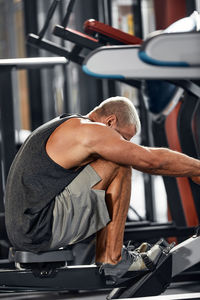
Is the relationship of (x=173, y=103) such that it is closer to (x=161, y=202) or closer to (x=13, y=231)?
(x=13, y=231)

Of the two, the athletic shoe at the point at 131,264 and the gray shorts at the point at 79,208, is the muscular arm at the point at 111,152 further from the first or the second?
the athletic shoe at the point at 131,264

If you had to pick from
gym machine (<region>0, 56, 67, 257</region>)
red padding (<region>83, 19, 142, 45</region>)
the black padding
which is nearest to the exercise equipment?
the black padding

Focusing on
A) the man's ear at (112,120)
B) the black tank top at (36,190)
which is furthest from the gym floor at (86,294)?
the man's ear at (112,120)

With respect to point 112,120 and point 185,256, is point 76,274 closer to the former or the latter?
point 185,256

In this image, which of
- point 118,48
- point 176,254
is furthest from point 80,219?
point 118,48

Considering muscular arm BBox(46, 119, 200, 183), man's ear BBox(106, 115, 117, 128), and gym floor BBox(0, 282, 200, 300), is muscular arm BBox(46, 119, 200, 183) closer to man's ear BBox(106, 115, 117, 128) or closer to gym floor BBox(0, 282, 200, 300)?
man's ear BBox(106, 115, 117, 128)

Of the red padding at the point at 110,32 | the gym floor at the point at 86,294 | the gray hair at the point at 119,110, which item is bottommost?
the gym floor at the point at 86,294

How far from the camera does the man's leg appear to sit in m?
2.29

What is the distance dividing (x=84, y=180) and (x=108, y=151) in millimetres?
187

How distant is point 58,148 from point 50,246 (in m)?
0.39

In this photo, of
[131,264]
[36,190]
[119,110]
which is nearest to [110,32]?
[119,110]

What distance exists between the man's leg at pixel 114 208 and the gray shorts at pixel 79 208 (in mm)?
40

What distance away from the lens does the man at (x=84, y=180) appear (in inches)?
84.7

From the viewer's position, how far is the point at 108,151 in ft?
7.01
